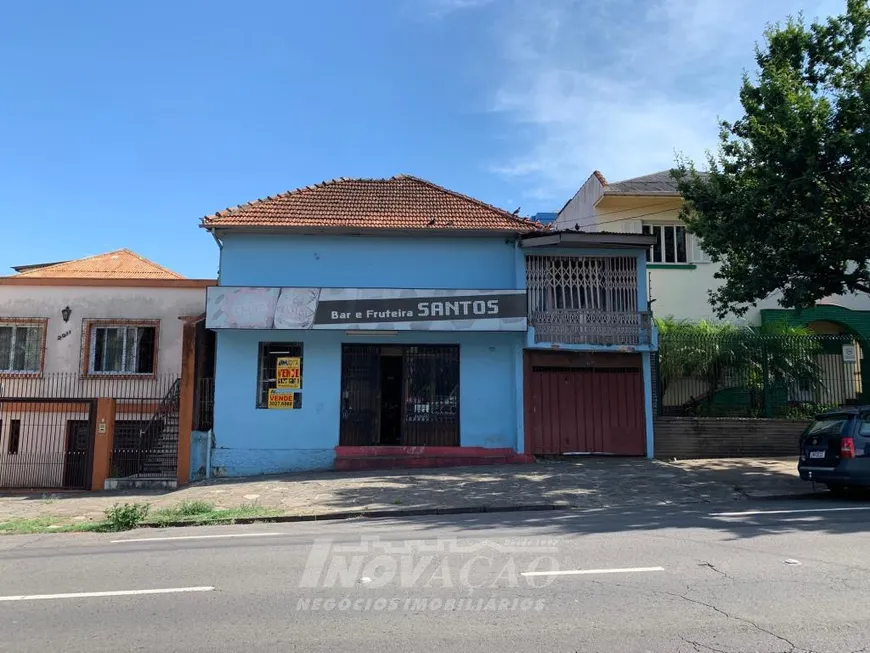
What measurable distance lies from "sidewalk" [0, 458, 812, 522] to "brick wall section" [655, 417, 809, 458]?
2.67 feet

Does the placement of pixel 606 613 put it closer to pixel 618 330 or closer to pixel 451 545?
pixel 451 545

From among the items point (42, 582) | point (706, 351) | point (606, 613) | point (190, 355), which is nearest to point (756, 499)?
point (706, 351)

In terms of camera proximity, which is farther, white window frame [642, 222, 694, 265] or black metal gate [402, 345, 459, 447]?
white window frame [642, 222, 694, 265]

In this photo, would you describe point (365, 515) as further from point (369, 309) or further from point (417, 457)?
point (369, 309)

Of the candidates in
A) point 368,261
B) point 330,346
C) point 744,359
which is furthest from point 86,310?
point 744,359

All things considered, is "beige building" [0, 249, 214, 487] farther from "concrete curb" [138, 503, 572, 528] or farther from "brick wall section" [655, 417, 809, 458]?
"brick wall section" [655, 417, 809, 458]

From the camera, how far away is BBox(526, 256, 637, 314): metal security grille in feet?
50.0

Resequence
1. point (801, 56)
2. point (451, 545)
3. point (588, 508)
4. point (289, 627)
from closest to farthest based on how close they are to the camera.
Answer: point (289, 627)
point (451, 545)
point (588, 508)
point (801, 56)

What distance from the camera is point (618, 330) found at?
14867 millimetres

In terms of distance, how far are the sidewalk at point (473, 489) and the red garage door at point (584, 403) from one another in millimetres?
Answer: 724

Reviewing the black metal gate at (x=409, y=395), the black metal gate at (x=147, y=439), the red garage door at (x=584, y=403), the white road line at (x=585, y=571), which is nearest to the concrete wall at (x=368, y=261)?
the black metal gate at (x=409, y=395)

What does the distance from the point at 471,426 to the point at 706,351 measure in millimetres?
6316

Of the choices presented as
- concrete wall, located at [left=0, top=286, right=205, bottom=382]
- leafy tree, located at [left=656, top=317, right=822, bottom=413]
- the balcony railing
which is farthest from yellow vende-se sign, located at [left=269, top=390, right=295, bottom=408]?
leafy tree, located at [left=656, top=317, right=822, bottom=413]

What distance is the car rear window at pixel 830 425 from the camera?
10.3 m
